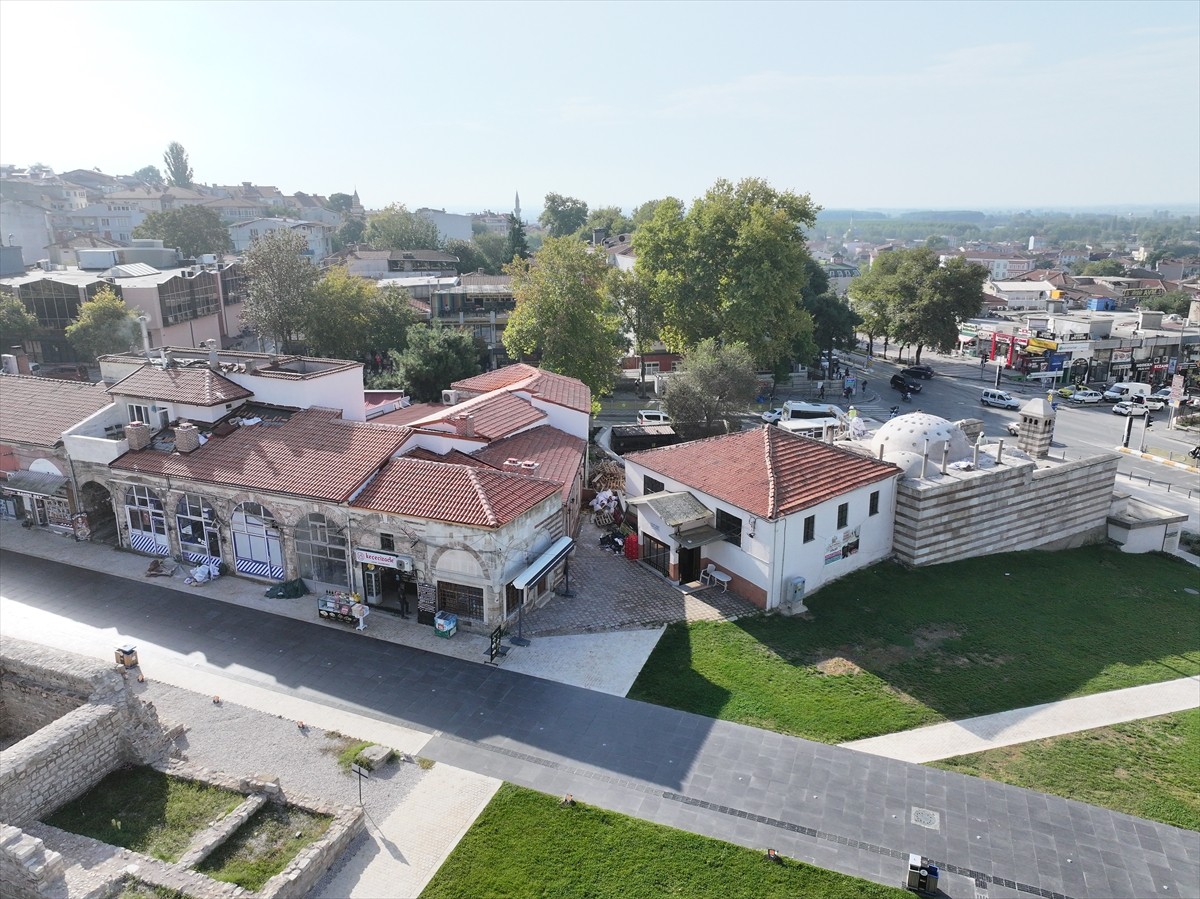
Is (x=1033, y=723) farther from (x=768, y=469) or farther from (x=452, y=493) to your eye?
(x=452, y=493)

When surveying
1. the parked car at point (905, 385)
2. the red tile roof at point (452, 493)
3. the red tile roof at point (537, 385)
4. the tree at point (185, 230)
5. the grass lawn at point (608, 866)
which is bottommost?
the grass lawn at point (608, 866)

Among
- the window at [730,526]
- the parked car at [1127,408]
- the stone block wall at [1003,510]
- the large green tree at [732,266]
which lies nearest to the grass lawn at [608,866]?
the window at [730,526]

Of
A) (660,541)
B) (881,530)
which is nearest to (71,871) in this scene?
(660,541)

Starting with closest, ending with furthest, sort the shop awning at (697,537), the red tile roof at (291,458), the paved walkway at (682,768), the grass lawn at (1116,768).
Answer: the paved walkway at (682,768) < the grass lawn at (1116,768) < the red tile roof at (291,458) < the shop awning at (697,537)

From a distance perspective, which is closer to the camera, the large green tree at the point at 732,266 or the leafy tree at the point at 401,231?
the large green tree at the point at 732,266

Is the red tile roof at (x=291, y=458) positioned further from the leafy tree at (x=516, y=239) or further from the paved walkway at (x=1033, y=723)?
the leafy tree at (x=516, y=239)

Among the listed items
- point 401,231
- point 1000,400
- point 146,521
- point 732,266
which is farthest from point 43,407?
point 401,231

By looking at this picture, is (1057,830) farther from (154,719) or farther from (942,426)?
(154,719)
